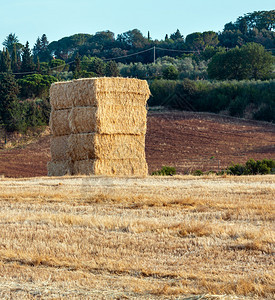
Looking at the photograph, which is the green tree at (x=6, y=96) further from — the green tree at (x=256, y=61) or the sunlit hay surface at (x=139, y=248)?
the sunlit hay surface at (x=139, y=248)

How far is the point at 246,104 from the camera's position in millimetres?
45531

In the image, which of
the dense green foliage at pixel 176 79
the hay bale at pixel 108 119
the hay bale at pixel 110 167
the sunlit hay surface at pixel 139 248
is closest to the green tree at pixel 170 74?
the dense green foliage at pixel 176 79

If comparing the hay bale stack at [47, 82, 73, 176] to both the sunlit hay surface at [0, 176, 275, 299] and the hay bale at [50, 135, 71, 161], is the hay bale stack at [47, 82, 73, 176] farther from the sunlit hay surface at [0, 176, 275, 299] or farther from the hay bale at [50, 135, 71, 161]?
the sunlit hay surface at [0, 176, 275, 299]

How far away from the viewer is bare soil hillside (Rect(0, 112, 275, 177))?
27359mm

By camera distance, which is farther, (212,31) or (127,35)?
(127,35)

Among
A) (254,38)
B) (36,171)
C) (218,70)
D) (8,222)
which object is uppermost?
(254,38)

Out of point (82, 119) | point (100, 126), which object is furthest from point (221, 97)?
point (100, 126)

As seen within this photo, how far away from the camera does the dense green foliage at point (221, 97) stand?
4516 cm

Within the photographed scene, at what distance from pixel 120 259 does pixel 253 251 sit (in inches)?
60.9

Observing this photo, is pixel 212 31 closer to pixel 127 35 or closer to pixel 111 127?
pixel 127 35

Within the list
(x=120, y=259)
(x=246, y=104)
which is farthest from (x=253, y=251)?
(x=246, y=104)

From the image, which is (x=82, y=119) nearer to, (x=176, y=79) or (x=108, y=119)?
(x=108, y=119)

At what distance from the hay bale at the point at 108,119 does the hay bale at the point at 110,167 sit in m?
1.14

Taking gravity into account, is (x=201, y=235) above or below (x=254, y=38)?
below
